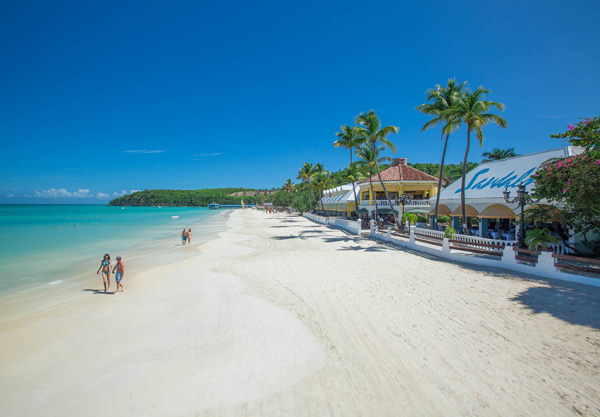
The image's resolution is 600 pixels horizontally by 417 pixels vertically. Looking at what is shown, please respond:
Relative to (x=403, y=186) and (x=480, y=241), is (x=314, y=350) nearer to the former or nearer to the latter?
(x=480, y=241)

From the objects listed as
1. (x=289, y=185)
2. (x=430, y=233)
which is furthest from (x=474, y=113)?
(x=289, y=185)

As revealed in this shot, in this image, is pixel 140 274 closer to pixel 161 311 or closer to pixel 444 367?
pixel 161 311

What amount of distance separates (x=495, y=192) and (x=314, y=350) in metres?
15.9

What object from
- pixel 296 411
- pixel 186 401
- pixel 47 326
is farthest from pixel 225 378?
pixel 47 326

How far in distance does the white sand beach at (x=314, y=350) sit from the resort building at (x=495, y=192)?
6523mm

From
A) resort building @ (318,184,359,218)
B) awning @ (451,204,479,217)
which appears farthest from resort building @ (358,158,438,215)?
awning @ (451,204,479,217)

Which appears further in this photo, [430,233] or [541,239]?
[430,233]

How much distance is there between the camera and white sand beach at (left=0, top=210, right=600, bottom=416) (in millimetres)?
4184

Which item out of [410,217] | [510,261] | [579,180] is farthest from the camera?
[410,217]

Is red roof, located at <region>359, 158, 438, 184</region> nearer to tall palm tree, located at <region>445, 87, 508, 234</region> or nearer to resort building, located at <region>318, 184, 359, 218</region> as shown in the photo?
resort building, located at <region>318, 184, 359, 218</region>

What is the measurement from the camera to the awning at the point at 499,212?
46.6 feet

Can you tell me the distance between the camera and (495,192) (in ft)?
53.5

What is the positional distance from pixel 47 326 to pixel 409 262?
42.9 feet

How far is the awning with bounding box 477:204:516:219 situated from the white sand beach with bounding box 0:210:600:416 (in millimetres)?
5598
